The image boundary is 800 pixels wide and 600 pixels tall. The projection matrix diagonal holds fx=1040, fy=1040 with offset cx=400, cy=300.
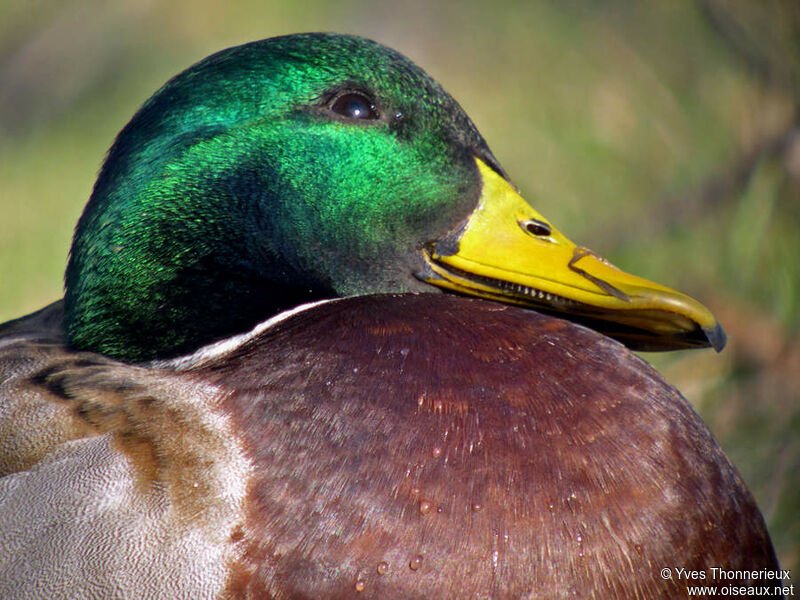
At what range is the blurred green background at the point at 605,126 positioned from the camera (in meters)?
3.40

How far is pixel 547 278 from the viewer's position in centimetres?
169

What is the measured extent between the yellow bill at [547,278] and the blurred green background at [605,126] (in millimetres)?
1323

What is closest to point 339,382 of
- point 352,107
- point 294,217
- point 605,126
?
point 294,217

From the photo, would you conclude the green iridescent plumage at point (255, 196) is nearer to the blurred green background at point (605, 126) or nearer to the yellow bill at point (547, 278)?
the yellow bill at point (547, 278)

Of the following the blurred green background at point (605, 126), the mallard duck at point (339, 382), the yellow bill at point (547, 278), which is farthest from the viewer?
the blurred green background at point (605, 126)

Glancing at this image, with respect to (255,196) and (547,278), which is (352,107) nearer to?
(255,196)

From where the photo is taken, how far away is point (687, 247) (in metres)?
3.91

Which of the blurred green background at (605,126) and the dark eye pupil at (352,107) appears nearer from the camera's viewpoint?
the dark eye pupil at (352,107)

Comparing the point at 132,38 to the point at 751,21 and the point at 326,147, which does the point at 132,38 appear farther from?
the point at 326,147

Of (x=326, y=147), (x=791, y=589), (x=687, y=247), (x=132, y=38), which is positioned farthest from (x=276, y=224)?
(x=132, y=38)

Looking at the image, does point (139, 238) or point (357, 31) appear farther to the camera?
point (357, 31)

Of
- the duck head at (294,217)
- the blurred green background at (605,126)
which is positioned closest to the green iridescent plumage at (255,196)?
the duck head at (294,217)

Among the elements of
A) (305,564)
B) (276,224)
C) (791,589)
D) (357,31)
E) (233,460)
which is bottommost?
(791,589)

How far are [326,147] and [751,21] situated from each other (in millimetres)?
2888
